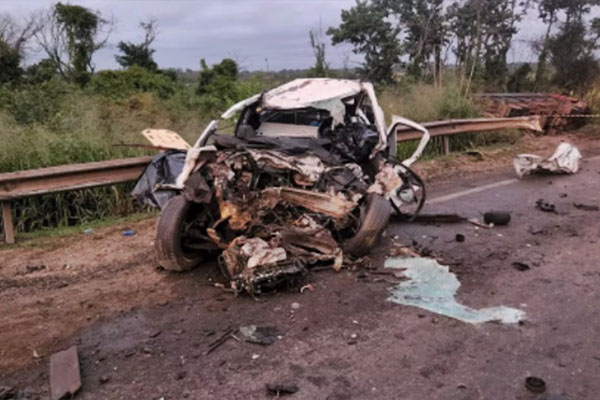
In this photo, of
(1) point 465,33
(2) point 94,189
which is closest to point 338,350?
(2) point 94,189

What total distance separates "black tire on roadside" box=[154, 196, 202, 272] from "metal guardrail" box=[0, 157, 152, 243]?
1.87m

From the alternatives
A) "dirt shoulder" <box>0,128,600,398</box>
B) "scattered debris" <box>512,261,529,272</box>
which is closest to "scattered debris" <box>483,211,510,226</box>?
"dirt shoulder" <box>0,128,600,398</box>

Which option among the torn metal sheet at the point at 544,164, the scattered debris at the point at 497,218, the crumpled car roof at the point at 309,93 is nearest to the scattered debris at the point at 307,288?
the crumpled car roof at the point at 309,93

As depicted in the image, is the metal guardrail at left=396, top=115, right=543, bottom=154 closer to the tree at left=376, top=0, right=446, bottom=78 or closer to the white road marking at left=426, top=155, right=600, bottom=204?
the white road marking at left=426, top=155, right=600, bottom=204

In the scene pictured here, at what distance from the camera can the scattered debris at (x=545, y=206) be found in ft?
21.7

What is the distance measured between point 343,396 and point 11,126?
698cm

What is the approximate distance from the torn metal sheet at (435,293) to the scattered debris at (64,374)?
231 cm

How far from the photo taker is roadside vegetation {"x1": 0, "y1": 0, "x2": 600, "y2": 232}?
22.7 feet

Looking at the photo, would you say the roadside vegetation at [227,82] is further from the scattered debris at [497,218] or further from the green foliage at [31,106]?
the scattered debris at [497,218]

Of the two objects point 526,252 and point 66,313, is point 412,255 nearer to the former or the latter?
point 526,252

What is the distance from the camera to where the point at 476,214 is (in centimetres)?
655

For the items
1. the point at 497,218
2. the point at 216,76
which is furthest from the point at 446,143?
the point at 216,76

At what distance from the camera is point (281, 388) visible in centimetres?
294

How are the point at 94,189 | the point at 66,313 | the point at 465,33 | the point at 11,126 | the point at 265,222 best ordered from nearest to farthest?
the point at 66,313
the point at 265,222
the point at 94,189
the point at 11,126
the point at 465,33
